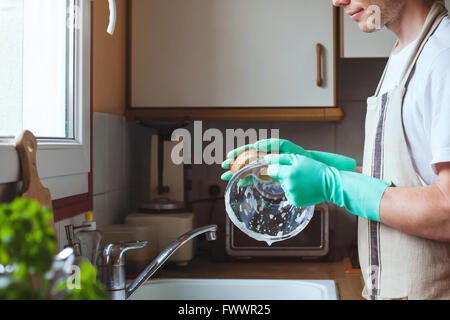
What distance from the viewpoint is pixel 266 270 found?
5.45 feet

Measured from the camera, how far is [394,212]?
0.96 m

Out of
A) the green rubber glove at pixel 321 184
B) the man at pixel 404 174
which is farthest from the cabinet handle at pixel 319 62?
the green rubber glove at pixel 321 184

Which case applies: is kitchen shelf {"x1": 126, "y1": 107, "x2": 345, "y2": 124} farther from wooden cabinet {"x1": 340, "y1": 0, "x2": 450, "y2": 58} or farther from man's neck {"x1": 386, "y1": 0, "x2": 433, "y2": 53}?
man's neck {"x1": 386, "y1": 0, "x2": 433, "y2": 53}

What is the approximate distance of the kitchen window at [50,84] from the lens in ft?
3.63

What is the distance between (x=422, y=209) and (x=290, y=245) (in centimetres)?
87

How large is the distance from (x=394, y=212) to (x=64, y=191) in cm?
77

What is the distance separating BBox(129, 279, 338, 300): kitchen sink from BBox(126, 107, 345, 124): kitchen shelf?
1.86 feet

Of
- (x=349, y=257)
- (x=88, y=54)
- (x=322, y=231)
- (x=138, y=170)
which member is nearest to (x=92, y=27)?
(x=88, y=54)

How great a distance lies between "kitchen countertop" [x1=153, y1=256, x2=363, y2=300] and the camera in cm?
155

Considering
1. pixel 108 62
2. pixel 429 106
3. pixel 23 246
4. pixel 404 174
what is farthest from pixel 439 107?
pixel 108 62

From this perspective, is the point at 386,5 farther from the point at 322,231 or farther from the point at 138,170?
the point at 138,170

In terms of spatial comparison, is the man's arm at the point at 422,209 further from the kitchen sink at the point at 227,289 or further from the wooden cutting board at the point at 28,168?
the wooden cutting board at the point at 28,168

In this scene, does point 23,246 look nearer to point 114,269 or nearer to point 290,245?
point 114,269

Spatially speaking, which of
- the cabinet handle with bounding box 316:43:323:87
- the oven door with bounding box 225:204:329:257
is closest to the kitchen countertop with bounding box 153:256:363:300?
the oven door with bounding box 225:204:329:257
